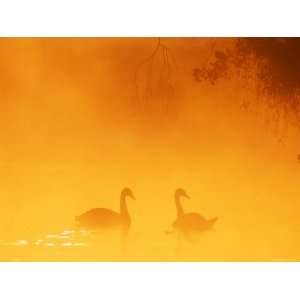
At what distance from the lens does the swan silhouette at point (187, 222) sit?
1951mm

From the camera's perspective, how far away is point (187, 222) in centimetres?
195

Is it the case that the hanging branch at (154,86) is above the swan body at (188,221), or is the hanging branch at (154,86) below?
above

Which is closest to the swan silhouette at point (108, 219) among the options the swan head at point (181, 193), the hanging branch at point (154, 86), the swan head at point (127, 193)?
the swan head at point (127, 193)

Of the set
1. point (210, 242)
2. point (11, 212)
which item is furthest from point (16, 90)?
point (210, 242)

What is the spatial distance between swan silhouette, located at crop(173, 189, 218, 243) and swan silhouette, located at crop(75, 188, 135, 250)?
0.22 m

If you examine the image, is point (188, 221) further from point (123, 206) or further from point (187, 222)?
point (123, 206)

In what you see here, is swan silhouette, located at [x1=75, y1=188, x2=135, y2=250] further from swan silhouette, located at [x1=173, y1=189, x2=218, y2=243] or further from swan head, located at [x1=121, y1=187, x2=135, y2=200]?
Result: swan silhouette, located at [x1=173, y1=189, x2=218, y2=243]

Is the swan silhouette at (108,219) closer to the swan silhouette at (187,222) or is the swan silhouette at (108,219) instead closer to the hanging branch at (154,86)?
the swan silhouette at (187,222)

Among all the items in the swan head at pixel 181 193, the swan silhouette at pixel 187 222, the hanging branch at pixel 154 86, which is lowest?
the swan silhouette at pixel 187 222

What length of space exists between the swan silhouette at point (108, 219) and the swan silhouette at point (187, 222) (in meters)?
0.22

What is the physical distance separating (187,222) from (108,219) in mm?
383

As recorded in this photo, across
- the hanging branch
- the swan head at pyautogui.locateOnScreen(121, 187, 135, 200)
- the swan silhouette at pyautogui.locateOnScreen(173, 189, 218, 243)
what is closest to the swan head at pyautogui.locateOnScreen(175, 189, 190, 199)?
the swan silhouette at pyautogui.locateOnScreen(173, 189, 218, 243)

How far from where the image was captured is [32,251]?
1947mm
